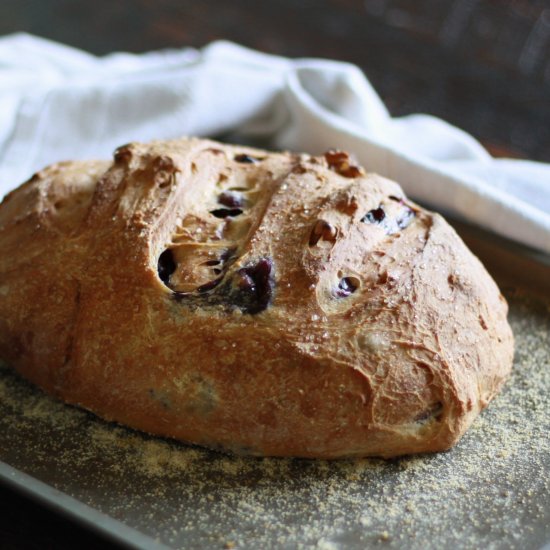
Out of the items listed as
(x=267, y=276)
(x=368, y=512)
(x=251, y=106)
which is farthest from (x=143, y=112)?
(x=368, y=512)

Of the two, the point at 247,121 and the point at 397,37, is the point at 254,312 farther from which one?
the point at 397,37

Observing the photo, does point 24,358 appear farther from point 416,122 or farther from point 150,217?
point 416,122

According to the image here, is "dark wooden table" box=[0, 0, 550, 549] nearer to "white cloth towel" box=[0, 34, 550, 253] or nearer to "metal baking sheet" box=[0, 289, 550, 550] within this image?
"white cloth towel" box=[0, 34, 550, 253]

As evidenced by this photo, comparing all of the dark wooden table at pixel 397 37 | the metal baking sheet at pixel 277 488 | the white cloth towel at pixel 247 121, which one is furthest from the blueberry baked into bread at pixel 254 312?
the dark wooden table at pixel 397 37

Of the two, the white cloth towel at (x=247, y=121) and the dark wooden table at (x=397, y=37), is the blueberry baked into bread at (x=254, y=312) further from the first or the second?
the dark wooden table at (x=397, y=37)

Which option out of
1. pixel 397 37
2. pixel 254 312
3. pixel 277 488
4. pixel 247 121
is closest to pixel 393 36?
pixel 397 37

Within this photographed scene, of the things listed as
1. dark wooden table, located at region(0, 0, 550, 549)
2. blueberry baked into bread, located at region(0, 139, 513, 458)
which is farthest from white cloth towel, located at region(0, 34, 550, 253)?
dark wooden table, located at region(0, 0, 550, 549)
